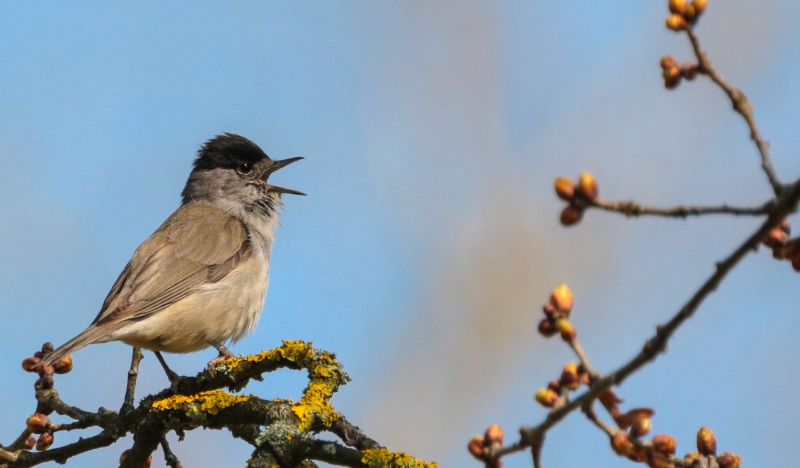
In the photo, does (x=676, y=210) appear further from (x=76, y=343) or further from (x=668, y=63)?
(x=76, y=343)

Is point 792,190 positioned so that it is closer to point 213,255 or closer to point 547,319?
point 547,319

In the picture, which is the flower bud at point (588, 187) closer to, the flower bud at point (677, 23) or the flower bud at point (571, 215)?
the flower bud at point (571, 215)

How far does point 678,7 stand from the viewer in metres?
1.90

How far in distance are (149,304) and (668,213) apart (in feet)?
15.0

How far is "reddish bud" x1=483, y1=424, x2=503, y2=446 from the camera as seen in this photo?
180 cm

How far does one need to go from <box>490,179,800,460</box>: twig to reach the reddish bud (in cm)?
26

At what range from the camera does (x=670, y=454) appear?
1.84 meters

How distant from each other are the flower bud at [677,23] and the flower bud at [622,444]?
89 cm

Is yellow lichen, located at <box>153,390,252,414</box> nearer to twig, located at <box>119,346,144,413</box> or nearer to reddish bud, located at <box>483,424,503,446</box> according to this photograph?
twig, located at <box>119,346,144,413</box>

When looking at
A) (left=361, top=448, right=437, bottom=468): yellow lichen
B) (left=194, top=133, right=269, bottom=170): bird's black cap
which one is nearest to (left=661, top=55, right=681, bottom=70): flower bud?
(left=361, top=448, right=437, bottom=468): yellow lichen

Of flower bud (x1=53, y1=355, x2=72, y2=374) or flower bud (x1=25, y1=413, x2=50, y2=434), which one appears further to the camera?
flower bud (x1=53, y1=355, x2=72, y2=374)

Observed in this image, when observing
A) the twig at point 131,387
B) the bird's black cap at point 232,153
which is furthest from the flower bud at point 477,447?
the bird's black cap at point 232,153

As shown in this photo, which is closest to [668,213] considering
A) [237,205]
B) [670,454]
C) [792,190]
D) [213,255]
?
[792,190]

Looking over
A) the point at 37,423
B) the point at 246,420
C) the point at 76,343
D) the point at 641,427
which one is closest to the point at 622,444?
the point at 641,427
